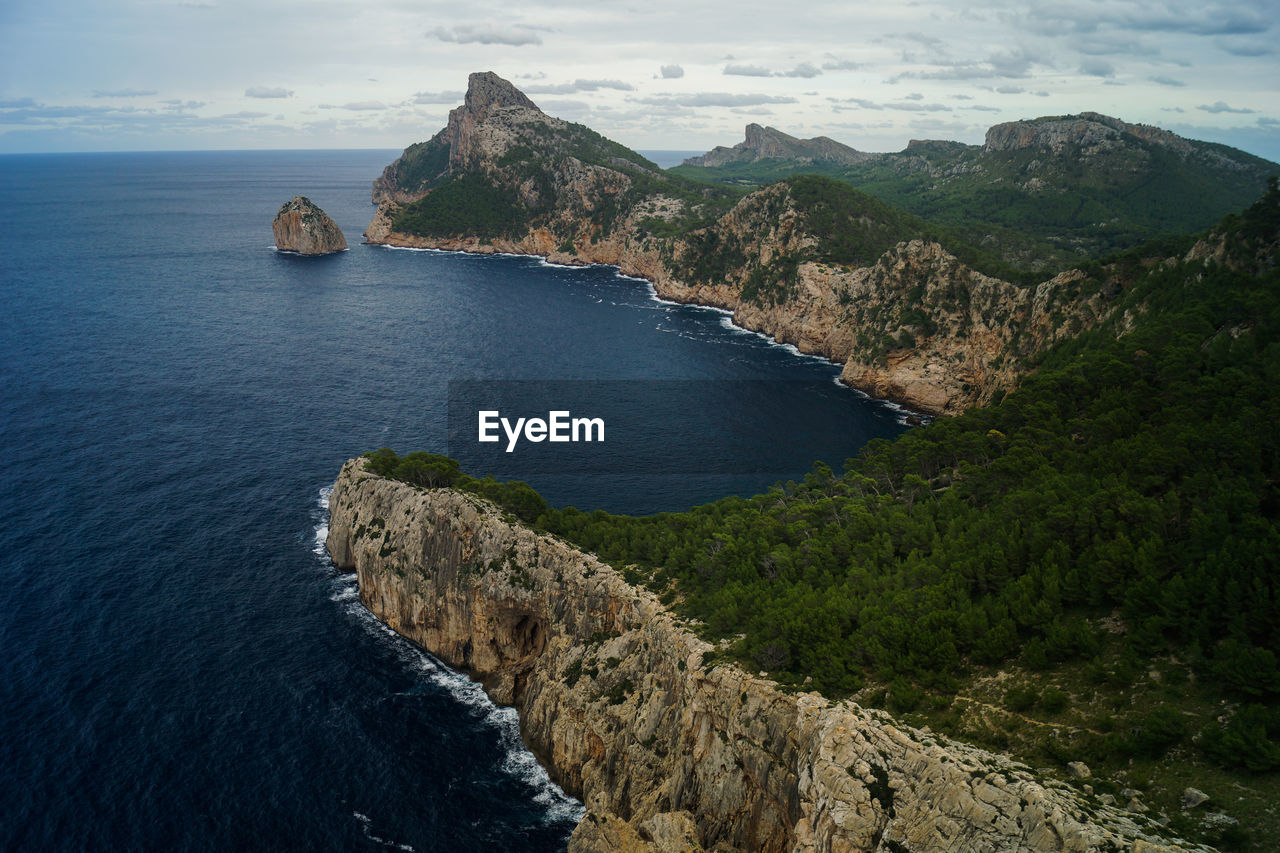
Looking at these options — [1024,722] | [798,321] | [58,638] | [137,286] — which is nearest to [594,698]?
[1024,722]

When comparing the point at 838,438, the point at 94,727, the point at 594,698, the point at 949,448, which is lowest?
the point at 94,727

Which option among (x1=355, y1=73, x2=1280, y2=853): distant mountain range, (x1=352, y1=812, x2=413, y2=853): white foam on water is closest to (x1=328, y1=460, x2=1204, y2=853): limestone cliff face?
(x1=355, y1=73, x2=1280, y2=853): distant mountain range

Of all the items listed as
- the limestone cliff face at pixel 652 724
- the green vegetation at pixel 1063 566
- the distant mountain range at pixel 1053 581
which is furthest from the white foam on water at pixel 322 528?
the green vegetation at pixel 1063 566

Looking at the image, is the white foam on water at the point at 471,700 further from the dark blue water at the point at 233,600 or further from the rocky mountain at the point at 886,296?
the rocky mountain at the point at 886,296

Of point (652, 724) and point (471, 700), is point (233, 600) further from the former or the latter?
point (652, 724)

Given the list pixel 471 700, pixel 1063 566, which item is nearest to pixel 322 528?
pixel 471 700

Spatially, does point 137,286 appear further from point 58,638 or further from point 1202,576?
point 1202,576

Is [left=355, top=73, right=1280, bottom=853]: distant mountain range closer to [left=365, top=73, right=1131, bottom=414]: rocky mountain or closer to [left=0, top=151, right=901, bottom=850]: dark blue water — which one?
[left=0, top=151, right=901, bottom=850]: dark blue water
